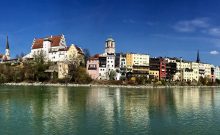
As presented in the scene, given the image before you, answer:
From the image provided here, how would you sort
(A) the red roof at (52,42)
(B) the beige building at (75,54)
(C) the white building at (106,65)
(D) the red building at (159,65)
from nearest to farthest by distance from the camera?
(C) the white building at (106,65) < (B) the beige building at (75,54) < (A) the red roof at (52,42) < (D) the red building at (159,65)

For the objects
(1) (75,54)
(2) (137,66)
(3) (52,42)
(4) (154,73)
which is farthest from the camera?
(3) (52,42)

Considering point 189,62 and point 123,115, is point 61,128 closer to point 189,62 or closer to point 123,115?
point 123,115

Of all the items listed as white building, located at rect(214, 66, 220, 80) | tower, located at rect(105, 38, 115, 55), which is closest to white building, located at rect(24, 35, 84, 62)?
tower, located at rect(105, 38, 115, 55)

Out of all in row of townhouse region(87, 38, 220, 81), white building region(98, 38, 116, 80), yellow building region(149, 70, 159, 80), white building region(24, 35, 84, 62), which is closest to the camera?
white building region(98, 38, 116, 80)

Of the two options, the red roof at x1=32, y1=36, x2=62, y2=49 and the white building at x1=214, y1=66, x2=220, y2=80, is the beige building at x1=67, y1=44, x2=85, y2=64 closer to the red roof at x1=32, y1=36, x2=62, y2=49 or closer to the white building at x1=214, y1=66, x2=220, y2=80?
the red roof at x1=32, y1=36, x2=62, y2=49

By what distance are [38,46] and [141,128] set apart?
327ft

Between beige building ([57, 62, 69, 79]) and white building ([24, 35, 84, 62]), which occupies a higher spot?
white building ([24, 35, 84, 62])

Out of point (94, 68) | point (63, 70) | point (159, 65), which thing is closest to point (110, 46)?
point (94, 68)

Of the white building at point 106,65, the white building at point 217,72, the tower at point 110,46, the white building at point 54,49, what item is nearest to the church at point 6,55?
the white building at point 54,49

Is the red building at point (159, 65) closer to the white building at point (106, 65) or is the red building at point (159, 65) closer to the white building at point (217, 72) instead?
the white building at point (106, 65)

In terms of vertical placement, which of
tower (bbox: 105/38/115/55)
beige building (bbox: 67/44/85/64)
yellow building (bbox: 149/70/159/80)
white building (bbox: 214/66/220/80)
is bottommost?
yellow building (bbox: 149/70/159/80)

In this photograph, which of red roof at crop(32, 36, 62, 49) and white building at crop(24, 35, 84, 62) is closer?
white building at crop(24, 35, 84, 62)

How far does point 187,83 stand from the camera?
5044 inches

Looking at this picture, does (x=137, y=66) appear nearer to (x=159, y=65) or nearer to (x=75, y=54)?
(x=159, y=65)
